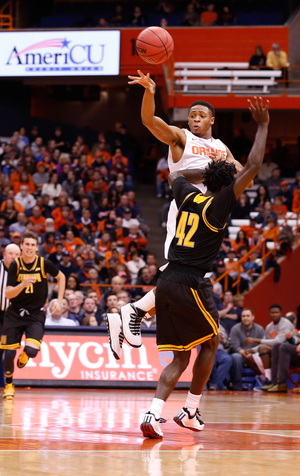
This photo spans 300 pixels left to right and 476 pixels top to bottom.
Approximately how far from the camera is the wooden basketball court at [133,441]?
480cm

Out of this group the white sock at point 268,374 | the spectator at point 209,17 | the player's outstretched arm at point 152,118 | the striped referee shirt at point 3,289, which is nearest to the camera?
the player's outstretched arm at point 152,118

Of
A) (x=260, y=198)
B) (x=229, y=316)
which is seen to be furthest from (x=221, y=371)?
(x=260, y=198)

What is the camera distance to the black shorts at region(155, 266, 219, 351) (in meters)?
6.47

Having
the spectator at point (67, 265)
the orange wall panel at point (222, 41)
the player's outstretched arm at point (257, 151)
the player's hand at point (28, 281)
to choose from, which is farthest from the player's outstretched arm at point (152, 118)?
the orange wall panel at point (222, 41)

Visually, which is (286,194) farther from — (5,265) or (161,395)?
(161,395)

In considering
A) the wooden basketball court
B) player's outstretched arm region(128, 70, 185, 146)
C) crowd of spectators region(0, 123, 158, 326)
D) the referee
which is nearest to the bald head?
the referee

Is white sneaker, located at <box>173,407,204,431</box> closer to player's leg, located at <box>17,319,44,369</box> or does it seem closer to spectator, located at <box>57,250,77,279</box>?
player's leg, located at <box>17,319,44,369</box>

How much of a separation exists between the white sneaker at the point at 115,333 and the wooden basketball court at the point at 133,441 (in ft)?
2.10

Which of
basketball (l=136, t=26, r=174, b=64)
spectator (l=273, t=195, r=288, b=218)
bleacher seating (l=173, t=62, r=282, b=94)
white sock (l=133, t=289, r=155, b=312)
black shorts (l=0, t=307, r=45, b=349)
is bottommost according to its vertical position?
black shorts (l=0, t=307, r=45, b=349)

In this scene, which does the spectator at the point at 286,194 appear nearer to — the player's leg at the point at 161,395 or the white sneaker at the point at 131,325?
the white sneaker at the point at 131,325

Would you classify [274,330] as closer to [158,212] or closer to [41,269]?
[41,269]

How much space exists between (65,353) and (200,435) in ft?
21.5

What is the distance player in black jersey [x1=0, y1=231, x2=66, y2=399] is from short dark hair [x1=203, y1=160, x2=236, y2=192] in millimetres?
3891

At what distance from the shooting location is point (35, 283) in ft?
33.4
